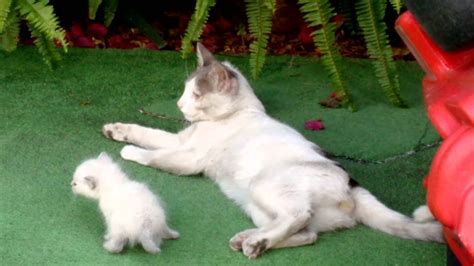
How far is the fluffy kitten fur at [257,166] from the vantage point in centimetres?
313

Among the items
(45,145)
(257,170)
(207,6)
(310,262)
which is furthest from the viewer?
(207,6)

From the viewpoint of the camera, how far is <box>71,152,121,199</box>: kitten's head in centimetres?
329

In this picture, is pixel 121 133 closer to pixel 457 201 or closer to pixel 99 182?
pixel 99 182

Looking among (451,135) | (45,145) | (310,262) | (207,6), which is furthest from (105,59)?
(451,135)

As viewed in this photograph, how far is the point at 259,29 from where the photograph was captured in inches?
190

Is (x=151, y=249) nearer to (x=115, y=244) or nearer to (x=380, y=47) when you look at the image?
(x=115, y=244)

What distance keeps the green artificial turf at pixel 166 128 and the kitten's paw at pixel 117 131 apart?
1.6 inches

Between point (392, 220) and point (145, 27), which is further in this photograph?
point (145, 27)

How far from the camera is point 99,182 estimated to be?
10.8 ft

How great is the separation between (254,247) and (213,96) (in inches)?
49.5

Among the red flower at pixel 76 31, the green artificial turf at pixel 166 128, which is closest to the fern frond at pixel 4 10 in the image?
the green artificial turf at pixel 166 128

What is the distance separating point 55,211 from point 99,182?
0.28 m

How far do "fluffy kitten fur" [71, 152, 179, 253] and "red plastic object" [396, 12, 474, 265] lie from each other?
3.97 feet

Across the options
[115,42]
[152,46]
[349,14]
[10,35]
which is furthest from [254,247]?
[115,42]
